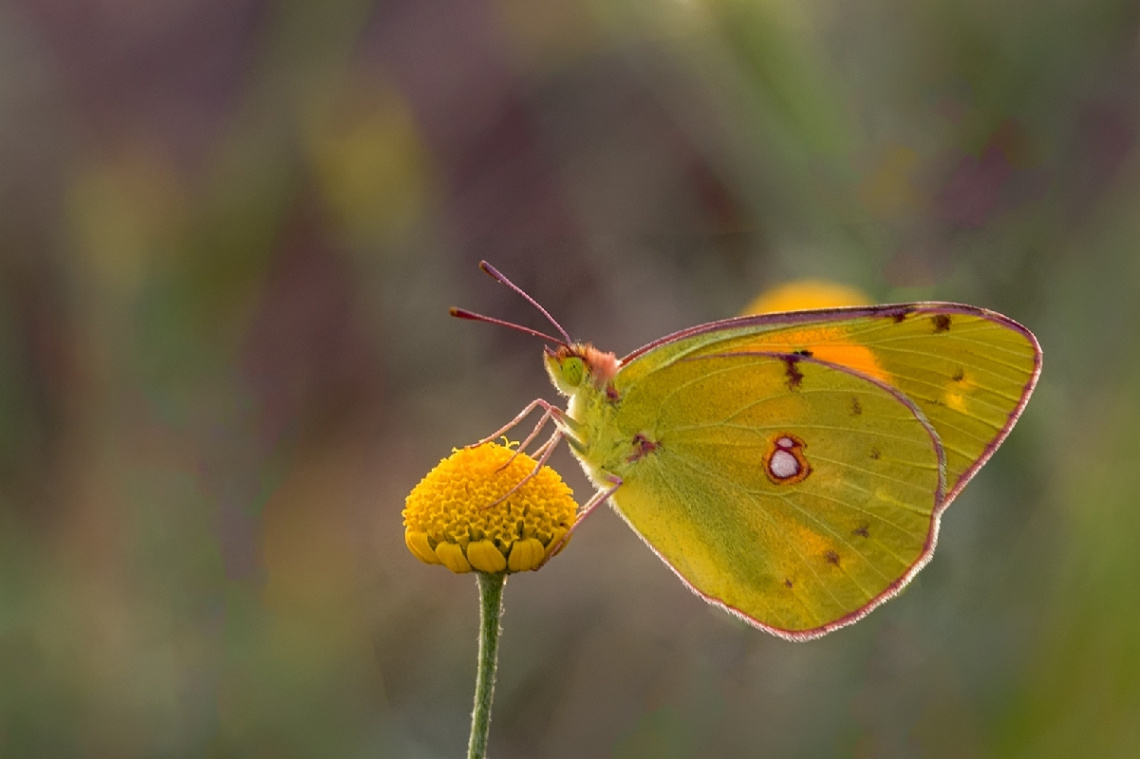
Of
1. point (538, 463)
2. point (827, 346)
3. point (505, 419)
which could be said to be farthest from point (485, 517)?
point (505, 419)

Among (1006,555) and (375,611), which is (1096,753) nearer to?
(1006,555)

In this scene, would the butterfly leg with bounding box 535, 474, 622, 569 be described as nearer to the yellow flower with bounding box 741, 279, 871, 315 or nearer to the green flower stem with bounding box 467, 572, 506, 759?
the green flower stem with bounding box 467, 572, 506, 759

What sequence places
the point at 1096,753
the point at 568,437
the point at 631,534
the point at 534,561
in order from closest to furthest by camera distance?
the point at 534,561
the point at 568,437
the point at 1096,753
the point at 631,534

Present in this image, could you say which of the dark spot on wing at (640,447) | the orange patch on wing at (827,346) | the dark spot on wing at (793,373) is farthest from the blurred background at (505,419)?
the dark spot on wing at (640,447)

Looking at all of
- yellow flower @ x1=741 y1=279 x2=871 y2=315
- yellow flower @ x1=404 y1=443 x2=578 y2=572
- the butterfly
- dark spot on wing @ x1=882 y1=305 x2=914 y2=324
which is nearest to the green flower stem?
yellow flower @ x1=404 y1=443 x2=578 y2=572

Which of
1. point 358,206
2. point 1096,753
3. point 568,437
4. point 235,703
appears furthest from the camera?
point 358,206

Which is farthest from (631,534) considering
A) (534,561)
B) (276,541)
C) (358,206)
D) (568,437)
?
(534,561)

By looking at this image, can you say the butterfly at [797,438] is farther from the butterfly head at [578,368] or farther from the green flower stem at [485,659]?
the green flower stem at [485,659]
